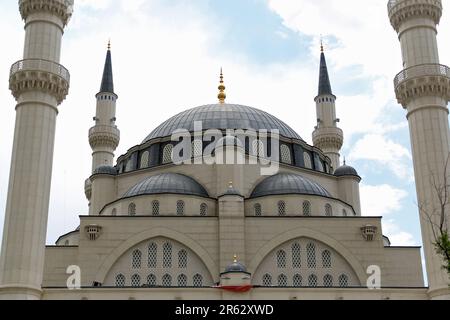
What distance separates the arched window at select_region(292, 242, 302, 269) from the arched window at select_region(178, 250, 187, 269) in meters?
3.45

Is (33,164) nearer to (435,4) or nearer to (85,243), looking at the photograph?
(85,243)

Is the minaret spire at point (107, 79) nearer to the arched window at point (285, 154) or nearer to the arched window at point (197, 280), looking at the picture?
the arched window at point (285, 154)

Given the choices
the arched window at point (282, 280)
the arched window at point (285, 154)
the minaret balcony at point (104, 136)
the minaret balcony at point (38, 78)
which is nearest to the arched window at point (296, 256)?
the arched window at point (282, 280)

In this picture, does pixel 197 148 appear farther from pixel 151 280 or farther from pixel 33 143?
pixel 33 143

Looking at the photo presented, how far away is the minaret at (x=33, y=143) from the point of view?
1769 centimetres

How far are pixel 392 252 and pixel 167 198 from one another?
7.67 meters

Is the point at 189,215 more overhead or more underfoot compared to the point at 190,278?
more overhead

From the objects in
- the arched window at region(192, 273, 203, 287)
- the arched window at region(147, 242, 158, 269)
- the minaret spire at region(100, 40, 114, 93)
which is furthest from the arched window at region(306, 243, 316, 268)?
the minaret spire at region(100, 40, 114, 93)

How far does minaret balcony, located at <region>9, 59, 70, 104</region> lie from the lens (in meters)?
19.6

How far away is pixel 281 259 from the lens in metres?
21.2
